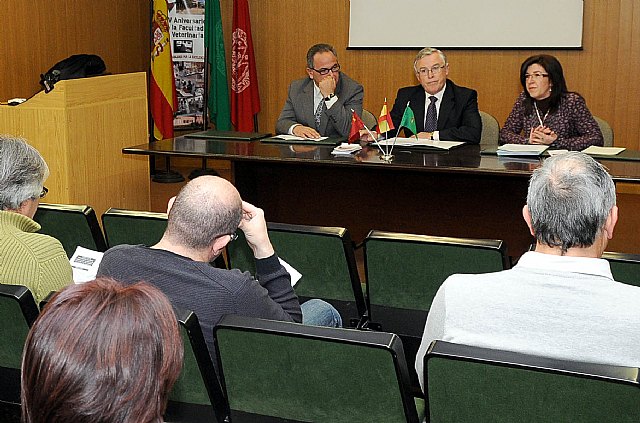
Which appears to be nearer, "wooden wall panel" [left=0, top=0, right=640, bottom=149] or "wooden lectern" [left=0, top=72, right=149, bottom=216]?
"wooden lectern" [left=0, top=72, right=149, bottom=216]

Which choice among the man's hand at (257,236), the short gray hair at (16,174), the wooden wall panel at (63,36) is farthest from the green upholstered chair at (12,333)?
the wooden wall panel at (63,36)

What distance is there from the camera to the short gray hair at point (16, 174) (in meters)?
2.79

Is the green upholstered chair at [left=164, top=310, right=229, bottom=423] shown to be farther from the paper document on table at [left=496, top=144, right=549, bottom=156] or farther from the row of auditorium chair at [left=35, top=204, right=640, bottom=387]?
the paper document on table at [left=496, top=144, right=549, bottom=156]

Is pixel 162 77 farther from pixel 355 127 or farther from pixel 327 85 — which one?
pixel 355 127

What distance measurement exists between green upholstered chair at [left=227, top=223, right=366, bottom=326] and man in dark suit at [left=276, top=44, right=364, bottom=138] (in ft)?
8.63

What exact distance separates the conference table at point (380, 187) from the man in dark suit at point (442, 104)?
0.26 meters


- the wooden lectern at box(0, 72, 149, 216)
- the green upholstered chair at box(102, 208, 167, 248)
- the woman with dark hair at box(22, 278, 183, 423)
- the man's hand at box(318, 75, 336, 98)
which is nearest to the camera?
the woman with dark hair at box(22, 278, 183, 423)

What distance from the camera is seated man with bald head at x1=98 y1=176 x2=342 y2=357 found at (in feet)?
7.35

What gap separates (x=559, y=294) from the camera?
1910mm

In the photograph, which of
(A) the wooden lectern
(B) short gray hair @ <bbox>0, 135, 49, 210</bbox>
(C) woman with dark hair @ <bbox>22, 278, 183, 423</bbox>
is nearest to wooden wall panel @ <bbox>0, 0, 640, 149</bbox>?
(A) the wooden lectern

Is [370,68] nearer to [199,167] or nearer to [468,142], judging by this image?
[199,167]

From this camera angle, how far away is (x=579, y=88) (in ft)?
25.1

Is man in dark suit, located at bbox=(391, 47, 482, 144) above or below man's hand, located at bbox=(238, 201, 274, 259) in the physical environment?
above

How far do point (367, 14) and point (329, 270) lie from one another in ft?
18.4
